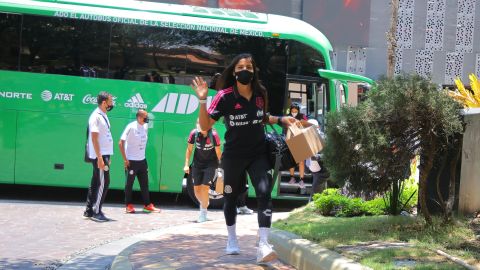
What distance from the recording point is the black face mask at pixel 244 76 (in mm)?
5500

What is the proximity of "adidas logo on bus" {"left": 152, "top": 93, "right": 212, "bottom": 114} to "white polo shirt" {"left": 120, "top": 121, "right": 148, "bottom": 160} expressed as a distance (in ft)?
3.27

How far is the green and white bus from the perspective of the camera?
1118 cm

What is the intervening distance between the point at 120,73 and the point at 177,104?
1.29 metres

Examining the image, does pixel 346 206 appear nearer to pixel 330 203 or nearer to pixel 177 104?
pixel 330 203

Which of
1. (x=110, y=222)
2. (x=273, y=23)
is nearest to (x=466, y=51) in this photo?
(x=273, y=23)

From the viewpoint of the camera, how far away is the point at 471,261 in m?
4.45

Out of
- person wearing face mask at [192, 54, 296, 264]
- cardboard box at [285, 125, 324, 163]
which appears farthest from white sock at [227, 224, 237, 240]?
cardboard box at [285, 125, 324, 163]

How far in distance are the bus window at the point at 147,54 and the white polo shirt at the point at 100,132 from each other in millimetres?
2222

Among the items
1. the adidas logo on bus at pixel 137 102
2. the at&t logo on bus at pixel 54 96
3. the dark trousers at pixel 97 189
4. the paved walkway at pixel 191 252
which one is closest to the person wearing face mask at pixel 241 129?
the paved walkway at pixel 191 252

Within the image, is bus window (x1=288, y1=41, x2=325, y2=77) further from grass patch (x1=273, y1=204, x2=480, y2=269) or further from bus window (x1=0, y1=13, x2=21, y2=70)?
bus window (x1=0, y1=13, x2=21, y2=70)

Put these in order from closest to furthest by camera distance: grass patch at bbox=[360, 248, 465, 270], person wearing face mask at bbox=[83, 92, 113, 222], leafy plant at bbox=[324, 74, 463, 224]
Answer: grass patch at bbox=[360, 248, 465, 270] < leafy plant at bbox=[324, 74, 463, 224] < person wearing face mask at bbox=[83, 92, 113, 222]

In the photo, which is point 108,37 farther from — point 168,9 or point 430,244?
point 430,244

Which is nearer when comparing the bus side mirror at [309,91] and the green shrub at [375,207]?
the green shrub at [375,207]

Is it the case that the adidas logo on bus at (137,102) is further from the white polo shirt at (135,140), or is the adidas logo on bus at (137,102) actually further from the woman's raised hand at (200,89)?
the woman's raised hand at (200,89)
